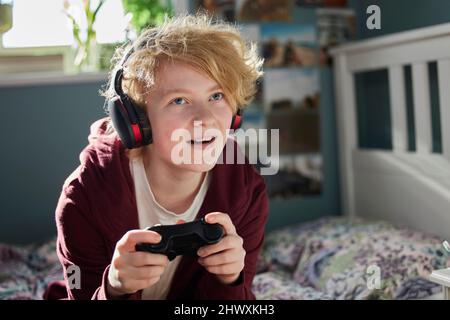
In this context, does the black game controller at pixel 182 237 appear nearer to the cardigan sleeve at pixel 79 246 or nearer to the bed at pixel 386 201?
the cardigan sleeve at pixel 79 246

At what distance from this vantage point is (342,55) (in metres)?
2.04

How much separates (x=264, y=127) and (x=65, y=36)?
0.68m

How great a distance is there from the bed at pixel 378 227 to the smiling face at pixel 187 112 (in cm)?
60

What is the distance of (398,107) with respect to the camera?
1.77 metres

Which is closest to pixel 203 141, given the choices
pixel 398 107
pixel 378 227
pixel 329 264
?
pixel 329 264

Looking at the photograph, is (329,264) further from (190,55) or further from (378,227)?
(190,55)

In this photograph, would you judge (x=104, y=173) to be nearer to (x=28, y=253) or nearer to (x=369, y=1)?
(x=28, y=253)

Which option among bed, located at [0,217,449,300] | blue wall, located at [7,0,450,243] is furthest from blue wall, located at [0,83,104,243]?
bed, located at [0,217,449,300]

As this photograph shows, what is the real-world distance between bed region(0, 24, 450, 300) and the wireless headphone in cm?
64

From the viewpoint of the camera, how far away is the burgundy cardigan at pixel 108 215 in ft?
2.90

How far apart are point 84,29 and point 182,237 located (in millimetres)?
1346

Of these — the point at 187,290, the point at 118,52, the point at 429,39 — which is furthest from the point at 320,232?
the point at 118,52

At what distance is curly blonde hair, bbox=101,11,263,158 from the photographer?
846 millimetres
